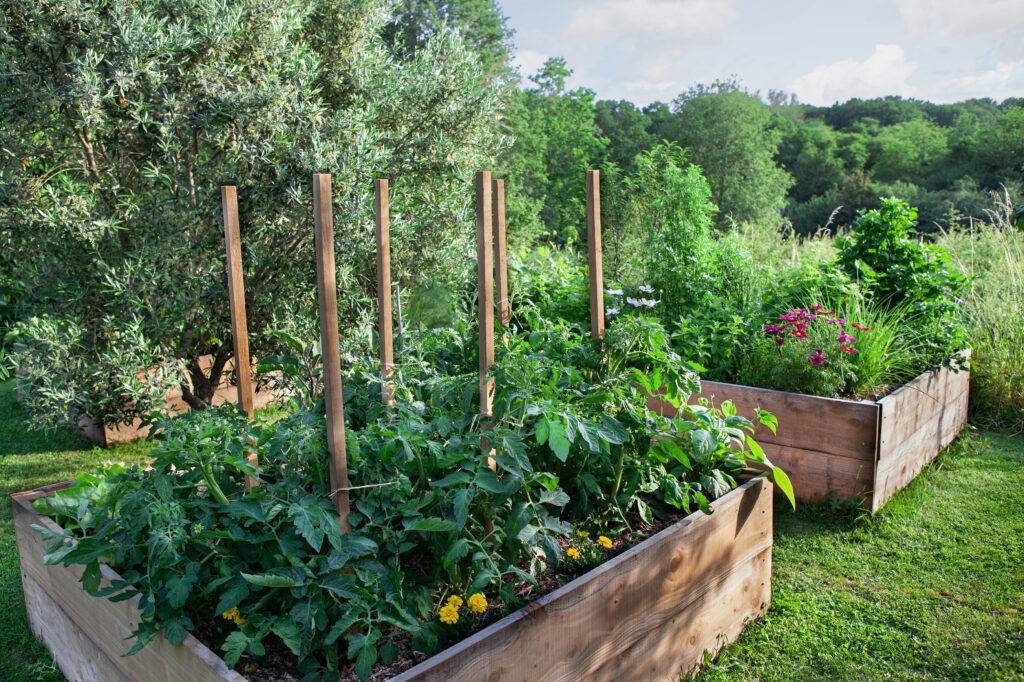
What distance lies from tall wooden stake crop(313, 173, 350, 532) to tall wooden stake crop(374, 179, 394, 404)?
32 centimetres

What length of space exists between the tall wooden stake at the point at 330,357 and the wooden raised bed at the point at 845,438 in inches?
105

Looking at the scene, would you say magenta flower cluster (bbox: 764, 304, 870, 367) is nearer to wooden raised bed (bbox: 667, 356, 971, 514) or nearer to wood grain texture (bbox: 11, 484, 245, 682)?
wooden raised bed (bbox: 667, 356, 971, 514)

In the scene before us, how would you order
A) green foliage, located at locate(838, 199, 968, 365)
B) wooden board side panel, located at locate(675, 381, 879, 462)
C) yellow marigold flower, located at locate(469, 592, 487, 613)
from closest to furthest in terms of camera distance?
yellow marigold flower, located at locate(469, 592, 487, 613) → wooden board side panel, located at locate(675, 381, 879, 462) → green foliage, located at locate(838, 199, 968, 365)

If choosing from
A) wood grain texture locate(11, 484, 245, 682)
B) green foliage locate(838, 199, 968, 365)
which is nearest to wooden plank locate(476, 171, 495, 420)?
wood grain texture locate(11, 484, 245, 682)

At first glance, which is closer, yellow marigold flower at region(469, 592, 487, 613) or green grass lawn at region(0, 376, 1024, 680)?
yellow marigold flower at region(469, 592, 487, 613)

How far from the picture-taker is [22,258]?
3.88 m

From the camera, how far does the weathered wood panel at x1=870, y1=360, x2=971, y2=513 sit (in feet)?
11.4

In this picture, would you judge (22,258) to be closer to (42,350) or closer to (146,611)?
(42,350)

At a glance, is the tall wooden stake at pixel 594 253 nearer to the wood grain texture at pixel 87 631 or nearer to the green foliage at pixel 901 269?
the wood grain texture at pixel 87 631

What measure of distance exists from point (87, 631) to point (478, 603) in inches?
49.5

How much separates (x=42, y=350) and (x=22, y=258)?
0.56 meters

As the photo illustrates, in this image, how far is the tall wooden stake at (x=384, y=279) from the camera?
206 cm

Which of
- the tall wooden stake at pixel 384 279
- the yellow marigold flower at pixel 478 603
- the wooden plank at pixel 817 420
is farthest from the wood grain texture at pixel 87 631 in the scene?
the wooden plank at pixel 817 420

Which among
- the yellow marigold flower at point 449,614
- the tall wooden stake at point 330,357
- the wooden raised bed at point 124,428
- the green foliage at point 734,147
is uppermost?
the green foliage at point 734,147
